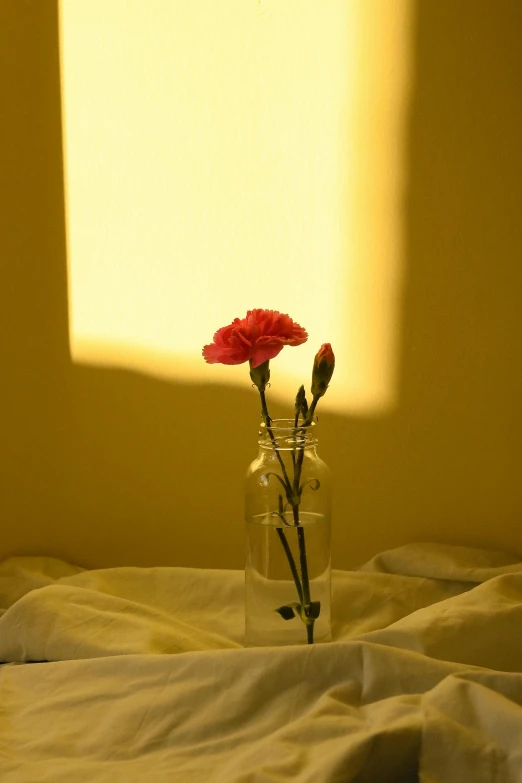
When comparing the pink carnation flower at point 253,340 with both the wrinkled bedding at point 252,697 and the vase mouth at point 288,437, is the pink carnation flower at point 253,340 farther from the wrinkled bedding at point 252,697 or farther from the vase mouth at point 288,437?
the wrinkled bedding at point 252,697

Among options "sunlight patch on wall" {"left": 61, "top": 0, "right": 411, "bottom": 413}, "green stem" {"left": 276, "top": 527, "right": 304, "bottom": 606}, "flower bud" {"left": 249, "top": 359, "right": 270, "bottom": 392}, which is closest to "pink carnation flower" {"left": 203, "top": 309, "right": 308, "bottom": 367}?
"flower bud" {"left": 249, "top": 359, "right": 270, "bottom": 392}

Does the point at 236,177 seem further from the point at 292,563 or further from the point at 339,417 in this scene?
the point at 292,563

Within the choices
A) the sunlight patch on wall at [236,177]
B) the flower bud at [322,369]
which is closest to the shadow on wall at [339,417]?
the sunlight patch on wall at [236,177]

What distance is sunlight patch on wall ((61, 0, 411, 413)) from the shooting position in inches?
45.1

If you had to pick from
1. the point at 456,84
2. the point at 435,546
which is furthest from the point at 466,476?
the point at 456,84

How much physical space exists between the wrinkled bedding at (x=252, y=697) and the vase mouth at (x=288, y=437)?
0.19 metres

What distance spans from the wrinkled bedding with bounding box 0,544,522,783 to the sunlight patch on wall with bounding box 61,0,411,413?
36 cm

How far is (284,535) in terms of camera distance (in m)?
0.91

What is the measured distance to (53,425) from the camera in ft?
4.07

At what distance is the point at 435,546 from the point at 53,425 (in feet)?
1.64

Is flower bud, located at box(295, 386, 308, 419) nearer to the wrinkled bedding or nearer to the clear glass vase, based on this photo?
the clear glass vase

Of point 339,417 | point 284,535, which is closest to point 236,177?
point 339,417

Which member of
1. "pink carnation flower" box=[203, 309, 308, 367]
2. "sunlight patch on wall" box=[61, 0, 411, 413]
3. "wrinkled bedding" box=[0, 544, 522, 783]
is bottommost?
"wrinkled bedding" box=[0, 544, 522, 783]

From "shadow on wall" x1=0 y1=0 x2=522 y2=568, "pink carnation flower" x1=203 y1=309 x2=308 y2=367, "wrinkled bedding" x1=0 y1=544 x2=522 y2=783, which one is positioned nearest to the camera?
"wrinkled bedding" x1=0 y1=544 x2=522 y2=783
